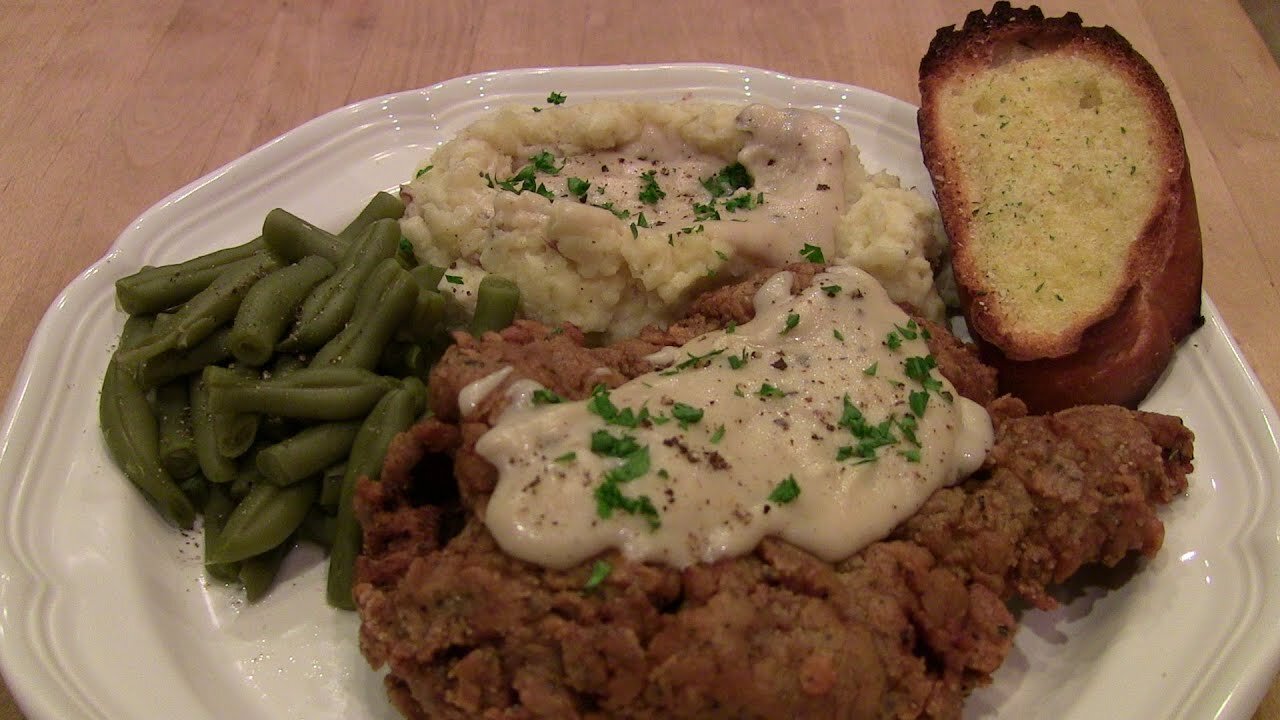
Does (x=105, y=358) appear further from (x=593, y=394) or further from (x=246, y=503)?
(x=593, y=394)

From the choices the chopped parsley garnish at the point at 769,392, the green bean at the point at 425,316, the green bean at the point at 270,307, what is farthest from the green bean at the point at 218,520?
the chopped parsley garnish at the point at 769,392

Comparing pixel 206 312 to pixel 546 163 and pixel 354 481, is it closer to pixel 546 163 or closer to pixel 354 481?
pixel 354 481

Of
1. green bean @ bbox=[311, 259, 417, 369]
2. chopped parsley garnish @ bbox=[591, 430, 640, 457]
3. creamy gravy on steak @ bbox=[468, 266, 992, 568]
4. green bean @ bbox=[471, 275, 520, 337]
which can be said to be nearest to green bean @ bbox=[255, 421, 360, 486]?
green bean @ bbox=[311, 259, 417, 369]

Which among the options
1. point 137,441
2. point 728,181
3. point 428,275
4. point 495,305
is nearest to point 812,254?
point 728,181

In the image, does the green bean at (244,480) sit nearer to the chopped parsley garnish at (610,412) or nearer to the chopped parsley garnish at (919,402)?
the chopped parsley garnish at (610,412)

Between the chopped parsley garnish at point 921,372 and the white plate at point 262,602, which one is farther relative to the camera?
the chopped parsley garnish at point 921,372

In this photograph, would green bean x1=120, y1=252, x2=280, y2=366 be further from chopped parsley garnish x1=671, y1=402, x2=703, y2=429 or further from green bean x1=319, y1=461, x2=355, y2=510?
chopped parsley garnish x1=671, y1=402, x2=703, y2=429
